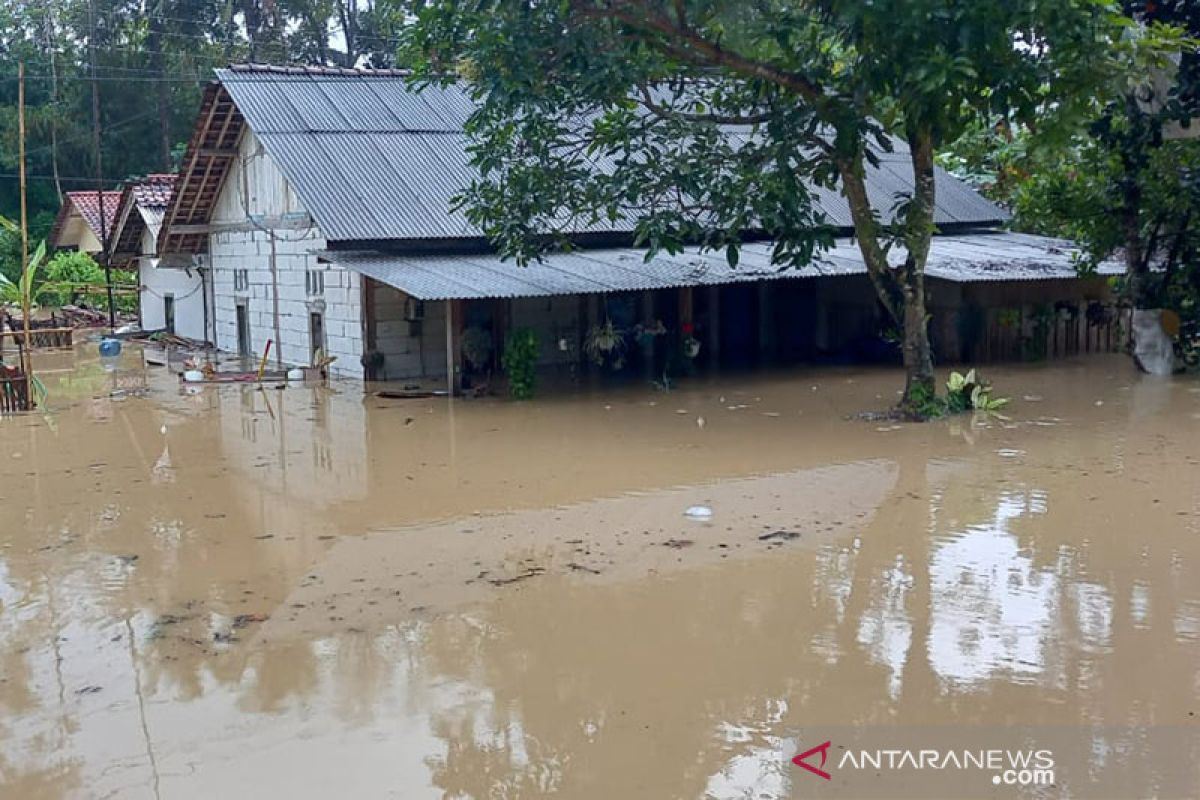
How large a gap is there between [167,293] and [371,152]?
32.0 feet

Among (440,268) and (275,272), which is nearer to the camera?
(440,268)

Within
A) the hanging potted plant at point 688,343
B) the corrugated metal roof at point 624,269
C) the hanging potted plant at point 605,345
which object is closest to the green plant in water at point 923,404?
the corrugated metal roof at point 624,269

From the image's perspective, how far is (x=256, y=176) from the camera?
65.1ft

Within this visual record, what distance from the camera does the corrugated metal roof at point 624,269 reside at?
15.1 meters

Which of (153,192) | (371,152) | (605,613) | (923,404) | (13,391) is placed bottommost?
(605,613)

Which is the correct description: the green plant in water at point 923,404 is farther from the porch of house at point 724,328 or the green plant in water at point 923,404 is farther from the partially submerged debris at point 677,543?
the partially submerged debris at point 677,543

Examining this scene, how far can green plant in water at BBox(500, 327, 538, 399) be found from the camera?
50.0 feet

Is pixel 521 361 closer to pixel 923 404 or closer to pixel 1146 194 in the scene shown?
pixel 923 404

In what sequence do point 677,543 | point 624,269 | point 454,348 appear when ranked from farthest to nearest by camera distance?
point 624,269, point 454,348, point 677,543

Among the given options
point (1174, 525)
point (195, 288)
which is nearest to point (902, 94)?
point (1174, 525)

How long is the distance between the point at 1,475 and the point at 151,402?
514cm

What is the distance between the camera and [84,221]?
96.8 feet

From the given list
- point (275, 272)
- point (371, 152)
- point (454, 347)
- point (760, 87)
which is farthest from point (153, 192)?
point (760, 87)

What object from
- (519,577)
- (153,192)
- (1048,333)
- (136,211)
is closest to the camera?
(519,577)
